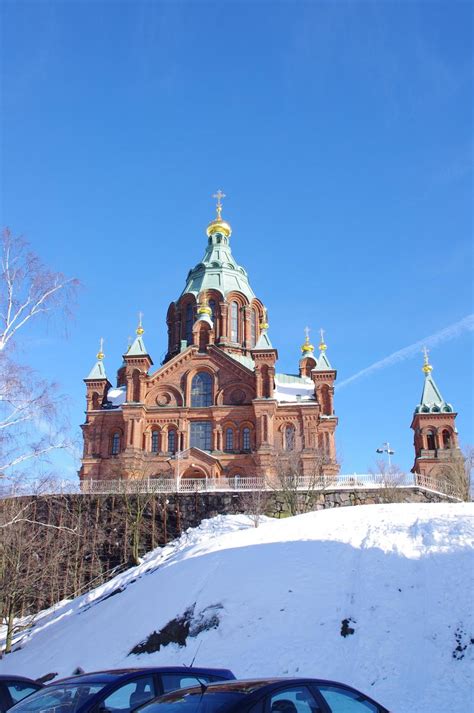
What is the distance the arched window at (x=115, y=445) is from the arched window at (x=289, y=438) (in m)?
11.7

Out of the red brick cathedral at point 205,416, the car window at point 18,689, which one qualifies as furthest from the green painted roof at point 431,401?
the car window at point 18,689

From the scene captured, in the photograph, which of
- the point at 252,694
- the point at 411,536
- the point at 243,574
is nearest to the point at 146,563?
the point at 243,574

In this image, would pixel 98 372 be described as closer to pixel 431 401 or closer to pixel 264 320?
→ pixel 264 320

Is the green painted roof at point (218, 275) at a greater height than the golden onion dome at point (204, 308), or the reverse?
the green painted roof at point (218, 275)

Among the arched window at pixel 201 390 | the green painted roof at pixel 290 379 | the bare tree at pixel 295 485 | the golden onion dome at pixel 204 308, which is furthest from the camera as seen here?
the golden onion dome at pixel 204 308

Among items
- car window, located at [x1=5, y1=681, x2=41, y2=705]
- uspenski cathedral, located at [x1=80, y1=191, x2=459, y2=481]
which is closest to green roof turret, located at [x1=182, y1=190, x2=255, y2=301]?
uspenski cathedral, located at [x1=80, y1=191, x2=459, y2=481]

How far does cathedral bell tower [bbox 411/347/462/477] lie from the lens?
2003 inches

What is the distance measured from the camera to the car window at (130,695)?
24.6ft

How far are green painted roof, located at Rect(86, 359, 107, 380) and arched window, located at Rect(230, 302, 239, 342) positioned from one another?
10696mm

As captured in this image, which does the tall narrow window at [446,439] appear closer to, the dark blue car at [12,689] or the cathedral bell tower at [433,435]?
the cathedral bell tower at [433,435]

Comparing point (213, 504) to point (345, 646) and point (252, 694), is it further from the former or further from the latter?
point (252, 694)

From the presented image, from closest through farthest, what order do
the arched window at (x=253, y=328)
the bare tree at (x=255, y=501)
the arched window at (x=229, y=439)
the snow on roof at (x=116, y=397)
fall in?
the bare tree at (x=255, y=501), the arched window at (x=229, y=439), the snow on roof at (x=116, y=397), the arched window at (x=253, y=328)

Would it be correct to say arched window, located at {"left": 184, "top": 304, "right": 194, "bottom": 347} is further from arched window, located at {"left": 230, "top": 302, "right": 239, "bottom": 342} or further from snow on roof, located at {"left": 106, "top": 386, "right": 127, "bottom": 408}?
snow on roof, located at {"left": 106, "top": 386, "right": 127, "bottom": 408}

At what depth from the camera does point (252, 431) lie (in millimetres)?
46656
